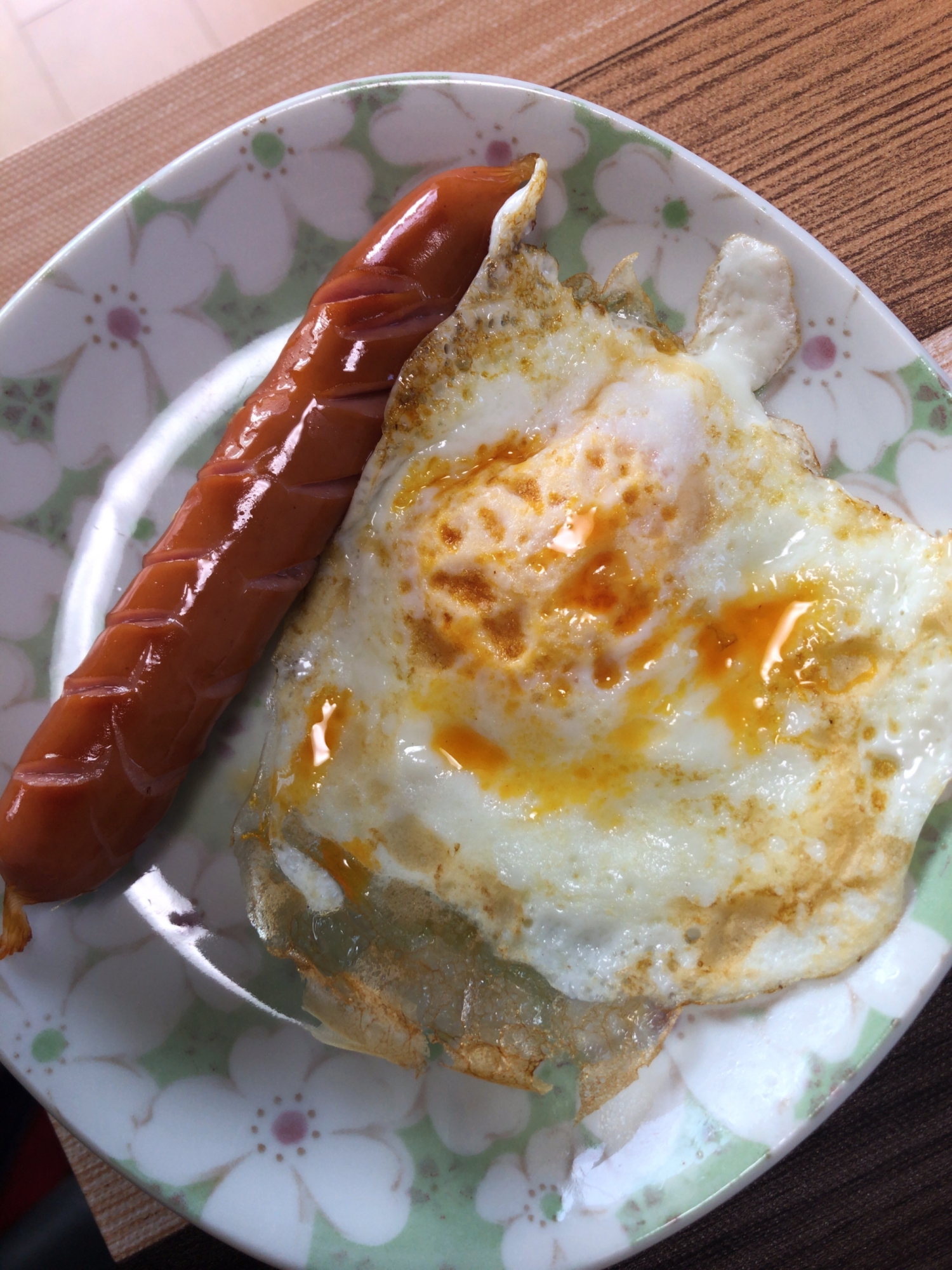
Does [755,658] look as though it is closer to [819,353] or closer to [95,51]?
[819,353]

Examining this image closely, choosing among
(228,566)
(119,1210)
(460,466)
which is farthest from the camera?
(119,1210)

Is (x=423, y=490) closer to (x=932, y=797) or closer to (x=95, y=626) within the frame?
(x=95, y=626)

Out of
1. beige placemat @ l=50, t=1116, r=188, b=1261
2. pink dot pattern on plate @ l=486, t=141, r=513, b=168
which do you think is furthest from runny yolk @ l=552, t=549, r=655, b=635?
beige placemat @ l=50, t=1116, r=188, b=1261

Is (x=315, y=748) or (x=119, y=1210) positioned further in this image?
(x=119, y=1210)

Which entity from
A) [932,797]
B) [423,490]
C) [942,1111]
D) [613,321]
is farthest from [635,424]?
[942,1111]

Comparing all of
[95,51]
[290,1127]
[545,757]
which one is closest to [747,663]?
[545,757]

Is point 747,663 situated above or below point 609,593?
below
